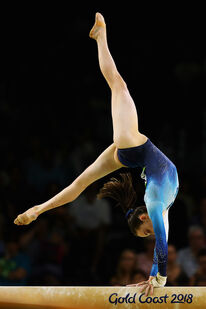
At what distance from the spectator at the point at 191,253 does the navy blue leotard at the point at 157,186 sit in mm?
1893

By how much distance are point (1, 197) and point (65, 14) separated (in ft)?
12.0

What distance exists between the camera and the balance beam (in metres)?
3.56

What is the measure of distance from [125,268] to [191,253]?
850mm

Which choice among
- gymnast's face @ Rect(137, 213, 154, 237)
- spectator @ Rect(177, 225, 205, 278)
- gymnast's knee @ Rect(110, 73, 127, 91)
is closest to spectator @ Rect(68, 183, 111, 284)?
spectator @ Rect(177, 225, 205, 278)

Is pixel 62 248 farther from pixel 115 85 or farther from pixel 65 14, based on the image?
pixel 65 14

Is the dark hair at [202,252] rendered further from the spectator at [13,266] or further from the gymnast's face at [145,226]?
the spectator at [13,266]

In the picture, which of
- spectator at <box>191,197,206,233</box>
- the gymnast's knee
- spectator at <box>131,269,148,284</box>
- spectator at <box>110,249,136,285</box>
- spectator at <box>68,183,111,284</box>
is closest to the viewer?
the gymnast's knee

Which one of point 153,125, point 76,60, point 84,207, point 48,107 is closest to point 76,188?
point 84,207

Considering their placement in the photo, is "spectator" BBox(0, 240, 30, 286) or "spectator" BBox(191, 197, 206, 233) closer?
"spectator" BBox(0, 240, 30, 286)

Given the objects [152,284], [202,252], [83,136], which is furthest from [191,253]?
[83,136]

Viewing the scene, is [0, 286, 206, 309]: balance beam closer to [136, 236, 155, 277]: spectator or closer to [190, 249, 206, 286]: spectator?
[190, 249, 206, 286]: spectator

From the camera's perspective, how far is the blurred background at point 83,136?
5805 mm

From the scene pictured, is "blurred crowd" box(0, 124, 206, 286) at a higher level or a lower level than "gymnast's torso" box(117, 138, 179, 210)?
lower

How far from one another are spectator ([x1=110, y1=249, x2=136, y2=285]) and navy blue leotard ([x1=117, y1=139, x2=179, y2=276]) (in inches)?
56.5
